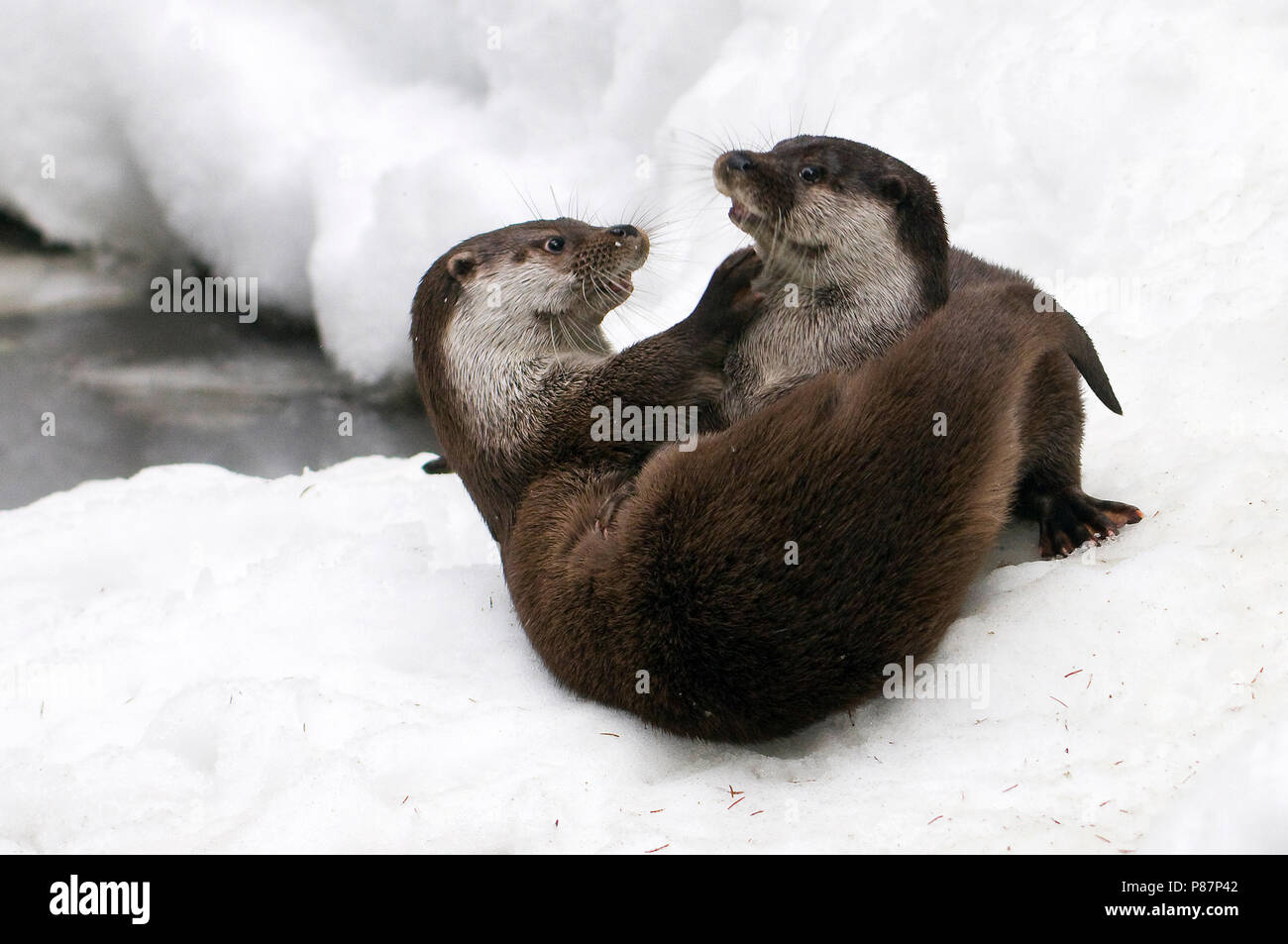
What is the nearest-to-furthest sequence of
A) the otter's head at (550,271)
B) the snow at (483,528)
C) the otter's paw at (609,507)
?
the snow at (483,528), the otter's paw at (609,507), the otter's head at (550,271)

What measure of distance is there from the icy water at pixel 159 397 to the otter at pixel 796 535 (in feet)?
10.8

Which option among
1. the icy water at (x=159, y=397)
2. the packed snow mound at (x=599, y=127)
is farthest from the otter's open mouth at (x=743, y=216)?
the icy water at (x=159, y=397)

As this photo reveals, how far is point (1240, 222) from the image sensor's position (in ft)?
12.9

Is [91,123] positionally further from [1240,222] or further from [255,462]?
[1240,222]

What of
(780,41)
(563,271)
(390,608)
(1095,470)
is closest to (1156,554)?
(1095,470)

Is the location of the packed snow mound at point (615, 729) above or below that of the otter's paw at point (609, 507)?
below

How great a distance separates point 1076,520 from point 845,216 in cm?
91

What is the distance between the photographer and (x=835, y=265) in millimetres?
2646

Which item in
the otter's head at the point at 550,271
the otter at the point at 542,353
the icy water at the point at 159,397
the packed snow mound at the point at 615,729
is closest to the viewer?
the packed snow mound at the point at 615,729

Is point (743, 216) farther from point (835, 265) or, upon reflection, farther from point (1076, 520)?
point (1076, 520)

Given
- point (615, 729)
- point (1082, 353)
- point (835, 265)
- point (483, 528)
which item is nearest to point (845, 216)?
point (835, 265)

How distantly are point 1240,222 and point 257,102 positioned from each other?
484cm

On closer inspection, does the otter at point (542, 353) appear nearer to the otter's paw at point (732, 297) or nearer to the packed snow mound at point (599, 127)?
the otter's paw at point (732, 297)

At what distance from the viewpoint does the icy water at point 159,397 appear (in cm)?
561
